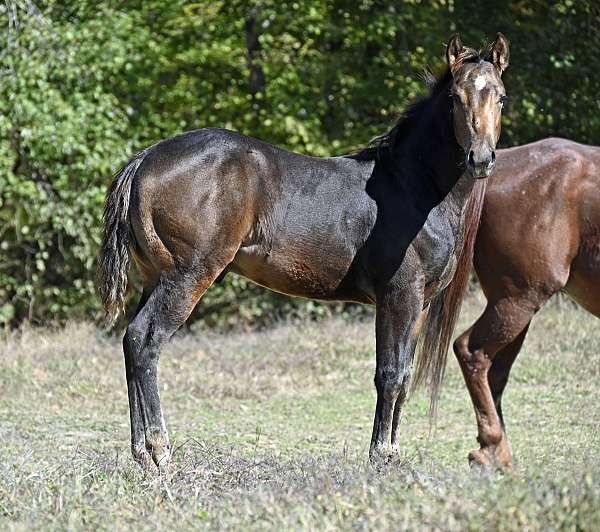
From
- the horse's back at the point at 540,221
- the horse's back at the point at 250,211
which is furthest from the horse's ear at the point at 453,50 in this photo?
the horse's back at the point at 540,221

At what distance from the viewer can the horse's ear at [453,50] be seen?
5328 mm

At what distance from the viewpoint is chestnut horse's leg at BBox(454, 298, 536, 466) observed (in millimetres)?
6133

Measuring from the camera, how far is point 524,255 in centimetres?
627

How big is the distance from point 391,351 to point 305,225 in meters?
0.79

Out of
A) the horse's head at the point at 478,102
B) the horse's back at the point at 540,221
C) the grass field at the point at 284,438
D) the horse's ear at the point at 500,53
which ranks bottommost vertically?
the grass field at the point at 284,438

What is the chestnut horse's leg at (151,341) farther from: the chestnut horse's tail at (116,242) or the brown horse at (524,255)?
the brown horse at (524,255)

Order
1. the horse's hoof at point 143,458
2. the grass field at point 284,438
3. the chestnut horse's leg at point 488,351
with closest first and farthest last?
the grass field at point 284,438 < the horse's hoof at point 143,458 < the chestnut horse's leg at point 488,351

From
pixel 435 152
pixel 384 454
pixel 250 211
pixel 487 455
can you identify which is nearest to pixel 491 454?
pixel 487 455

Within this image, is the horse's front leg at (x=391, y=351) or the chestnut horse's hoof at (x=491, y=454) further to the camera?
the chestnut horse's hoof at (x=491, y=454)

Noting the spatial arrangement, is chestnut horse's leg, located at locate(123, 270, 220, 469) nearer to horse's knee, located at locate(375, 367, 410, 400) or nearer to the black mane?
horse's knee, located at locate(375, 367, 410, 400)

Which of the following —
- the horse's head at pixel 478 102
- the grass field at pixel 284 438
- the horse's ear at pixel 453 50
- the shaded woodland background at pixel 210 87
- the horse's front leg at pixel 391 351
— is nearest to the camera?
the grass field at pixel 284 438

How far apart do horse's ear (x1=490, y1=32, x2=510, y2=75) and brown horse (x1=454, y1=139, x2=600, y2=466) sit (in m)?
1.32

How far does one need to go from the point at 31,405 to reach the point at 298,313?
15.2ft

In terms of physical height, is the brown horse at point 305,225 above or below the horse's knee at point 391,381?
above
